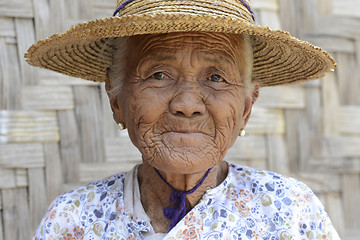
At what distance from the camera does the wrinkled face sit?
5.87ft

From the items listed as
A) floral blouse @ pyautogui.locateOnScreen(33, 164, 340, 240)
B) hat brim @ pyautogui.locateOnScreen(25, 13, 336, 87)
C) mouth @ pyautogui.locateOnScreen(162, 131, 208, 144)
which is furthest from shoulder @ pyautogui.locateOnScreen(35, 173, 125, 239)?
hat brim @ pyautogui.locateOnScreen(25, 13, 336, 87)

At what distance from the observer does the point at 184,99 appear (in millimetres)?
1782

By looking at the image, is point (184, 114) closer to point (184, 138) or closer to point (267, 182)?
point (184, 138)

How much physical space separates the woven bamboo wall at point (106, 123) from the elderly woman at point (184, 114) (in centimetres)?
52

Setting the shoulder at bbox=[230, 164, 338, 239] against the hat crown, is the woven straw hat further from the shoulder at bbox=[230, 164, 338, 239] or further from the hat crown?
the shoulder at bbox=[230, 164, 338, 239]

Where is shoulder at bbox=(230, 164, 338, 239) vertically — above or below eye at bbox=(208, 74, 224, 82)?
below

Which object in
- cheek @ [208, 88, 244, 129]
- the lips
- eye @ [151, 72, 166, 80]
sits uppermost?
eye @ [151, 72, 166, 80]

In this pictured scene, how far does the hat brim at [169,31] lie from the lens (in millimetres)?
1669

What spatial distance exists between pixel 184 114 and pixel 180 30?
0.30m

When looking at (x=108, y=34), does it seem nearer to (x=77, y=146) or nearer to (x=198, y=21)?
(x=198, y=21)

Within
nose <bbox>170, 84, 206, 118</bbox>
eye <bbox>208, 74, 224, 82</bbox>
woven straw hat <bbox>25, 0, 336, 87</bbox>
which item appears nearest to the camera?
woven straw hat <bbox>25, 0, 336, 87</bbox>

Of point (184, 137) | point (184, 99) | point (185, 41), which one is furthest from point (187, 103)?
point (185, 41)

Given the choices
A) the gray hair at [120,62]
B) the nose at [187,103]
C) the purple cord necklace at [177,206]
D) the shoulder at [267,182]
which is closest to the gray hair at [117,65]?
the gray hair at [120,62]

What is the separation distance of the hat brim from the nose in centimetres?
22
